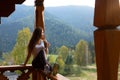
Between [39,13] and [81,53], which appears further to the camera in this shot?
[81,53]

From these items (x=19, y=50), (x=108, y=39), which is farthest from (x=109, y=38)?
(x=19, y=50)

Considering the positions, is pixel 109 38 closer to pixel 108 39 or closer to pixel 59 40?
pixel 108 39

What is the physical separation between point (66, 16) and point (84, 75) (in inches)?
573

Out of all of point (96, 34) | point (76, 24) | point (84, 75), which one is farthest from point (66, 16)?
point (96, 34)

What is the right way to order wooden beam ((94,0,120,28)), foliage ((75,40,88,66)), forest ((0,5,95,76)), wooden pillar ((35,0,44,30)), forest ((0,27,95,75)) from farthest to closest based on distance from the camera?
foliage ((75,40,88,66))
forest ((0,5,95,76))
forest ((0,27,95,75))
wooden pillar ((35,0,44,30))
wooden beam ((94,0,120,28))

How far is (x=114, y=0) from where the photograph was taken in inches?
42.3

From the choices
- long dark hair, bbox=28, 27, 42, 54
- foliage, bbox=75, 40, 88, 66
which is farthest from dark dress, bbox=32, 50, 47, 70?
foliage, bbox=75, 40, 88, 66

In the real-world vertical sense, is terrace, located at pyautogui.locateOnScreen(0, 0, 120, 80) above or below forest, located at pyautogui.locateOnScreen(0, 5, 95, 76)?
above

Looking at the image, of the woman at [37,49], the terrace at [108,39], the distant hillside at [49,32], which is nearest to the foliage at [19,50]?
the distant hillside at [49,32]

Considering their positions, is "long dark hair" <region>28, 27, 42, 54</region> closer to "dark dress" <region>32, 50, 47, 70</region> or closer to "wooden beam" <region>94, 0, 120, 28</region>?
"dark dress" <region>32, 50, 47, 70</region>

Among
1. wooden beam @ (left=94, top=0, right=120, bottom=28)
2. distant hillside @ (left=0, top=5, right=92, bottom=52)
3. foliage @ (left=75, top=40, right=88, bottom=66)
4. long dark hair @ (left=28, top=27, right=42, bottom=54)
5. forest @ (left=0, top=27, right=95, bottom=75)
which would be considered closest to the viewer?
wooden beam @ (left=94, top=0, right=120, bottom=28)

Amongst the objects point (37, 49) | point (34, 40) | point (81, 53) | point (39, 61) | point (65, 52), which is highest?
point (34, 40)

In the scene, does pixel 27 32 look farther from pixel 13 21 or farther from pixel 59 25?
pixel 59 25

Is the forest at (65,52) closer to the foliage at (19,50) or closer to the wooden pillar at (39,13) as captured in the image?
the foliage at (19,50)
